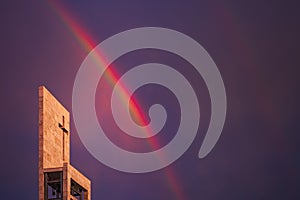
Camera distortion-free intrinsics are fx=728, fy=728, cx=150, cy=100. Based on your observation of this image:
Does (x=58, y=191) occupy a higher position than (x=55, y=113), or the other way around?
(x=55, y=113)

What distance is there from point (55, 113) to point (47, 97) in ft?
6.63

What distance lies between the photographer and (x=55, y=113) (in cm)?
3734

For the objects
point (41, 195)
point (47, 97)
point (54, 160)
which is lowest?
point (41, 195)

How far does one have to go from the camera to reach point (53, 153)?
36500 mm

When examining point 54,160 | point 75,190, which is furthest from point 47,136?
point 75,190

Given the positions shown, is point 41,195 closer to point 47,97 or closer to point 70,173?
point 70,173

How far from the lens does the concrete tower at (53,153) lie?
34625 millimetres

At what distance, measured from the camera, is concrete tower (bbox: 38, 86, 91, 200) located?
34625 mm

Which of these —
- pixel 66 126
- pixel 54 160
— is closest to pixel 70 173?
pixel 54 160

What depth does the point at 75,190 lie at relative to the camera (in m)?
39.5

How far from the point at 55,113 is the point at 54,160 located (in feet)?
8.06

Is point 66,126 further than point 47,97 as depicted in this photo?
Yes

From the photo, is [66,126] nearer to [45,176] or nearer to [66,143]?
[66,143]

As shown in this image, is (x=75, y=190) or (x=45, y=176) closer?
(x=45, y=176)
